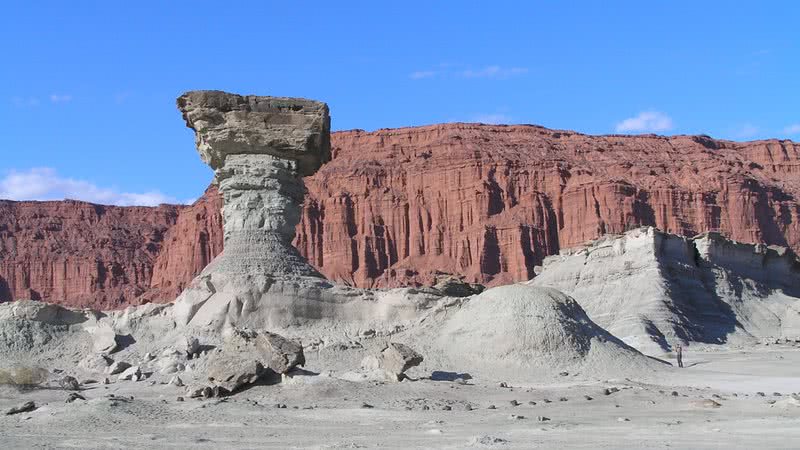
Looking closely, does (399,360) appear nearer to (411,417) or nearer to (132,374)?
(411,417)

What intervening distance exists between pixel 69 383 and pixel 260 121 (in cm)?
909

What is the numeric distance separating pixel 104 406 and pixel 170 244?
449 feet

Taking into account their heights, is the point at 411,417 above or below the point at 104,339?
below

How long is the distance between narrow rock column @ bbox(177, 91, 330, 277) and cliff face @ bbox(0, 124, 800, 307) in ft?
298

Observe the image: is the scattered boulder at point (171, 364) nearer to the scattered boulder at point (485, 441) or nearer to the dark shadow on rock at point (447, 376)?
the dark shadow on rock at point (447, 376)

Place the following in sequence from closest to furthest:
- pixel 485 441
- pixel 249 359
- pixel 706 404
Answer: pixel 485 441, pixel 706 404, pixel 249 359

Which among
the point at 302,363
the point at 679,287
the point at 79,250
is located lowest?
the point at 302,363

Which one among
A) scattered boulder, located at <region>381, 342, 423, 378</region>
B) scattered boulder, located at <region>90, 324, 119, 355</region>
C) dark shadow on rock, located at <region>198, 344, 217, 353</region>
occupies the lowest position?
scattered boulder, located at <region>381, 342, 423, 378</region>

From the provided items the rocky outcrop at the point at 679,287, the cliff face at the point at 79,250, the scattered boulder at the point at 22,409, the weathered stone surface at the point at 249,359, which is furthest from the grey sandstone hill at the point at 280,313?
the cliff face at the point at 79,250

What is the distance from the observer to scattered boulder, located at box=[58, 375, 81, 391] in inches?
832

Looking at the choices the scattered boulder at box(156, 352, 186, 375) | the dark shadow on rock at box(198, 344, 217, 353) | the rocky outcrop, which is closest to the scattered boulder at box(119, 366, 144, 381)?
the scattered boulder at box(156, 352, 186, 375)

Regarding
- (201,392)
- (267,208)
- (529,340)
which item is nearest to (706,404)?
(529,340)

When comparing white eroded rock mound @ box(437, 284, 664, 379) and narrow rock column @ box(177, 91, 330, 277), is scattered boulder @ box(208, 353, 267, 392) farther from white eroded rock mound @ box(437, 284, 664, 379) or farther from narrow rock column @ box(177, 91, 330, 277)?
narrow rock column @ box(177, 91, 330, 277)

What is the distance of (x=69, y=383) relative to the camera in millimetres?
21312
